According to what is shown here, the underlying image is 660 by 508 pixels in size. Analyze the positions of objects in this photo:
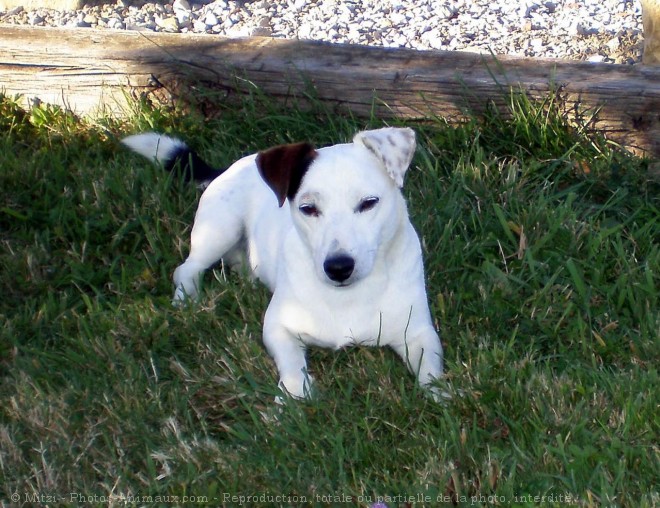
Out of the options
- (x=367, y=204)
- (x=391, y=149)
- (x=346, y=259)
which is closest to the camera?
(x=346, y=259)

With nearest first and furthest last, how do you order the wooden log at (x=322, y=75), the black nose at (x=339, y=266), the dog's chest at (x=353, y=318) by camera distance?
the black nose at (x=339, y=266) < the dog's chest at (x=353, y=318) < the wooden log at (x=322, y=75)

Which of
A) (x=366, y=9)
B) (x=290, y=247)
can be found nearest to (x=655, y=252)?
(x=290, y=247)

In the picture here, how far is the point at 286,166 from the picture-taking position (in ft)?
11.0

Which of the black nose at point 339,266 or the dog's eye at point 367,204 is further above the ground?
the dog's eye at point 367,204

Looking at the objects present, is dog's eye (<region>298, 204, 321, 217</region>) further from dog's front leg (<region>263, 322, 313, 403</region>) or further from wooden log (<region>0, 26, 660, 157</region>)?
wooden log (<region>0, 26, 660, 157</region>)

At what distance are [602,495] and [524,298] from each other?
1333mm

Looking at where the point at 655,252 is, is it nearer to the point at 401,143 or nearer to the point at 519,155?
the point at 519,155

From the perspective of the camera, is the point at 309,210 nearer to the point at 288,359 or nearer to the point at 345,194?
the point at 345,194

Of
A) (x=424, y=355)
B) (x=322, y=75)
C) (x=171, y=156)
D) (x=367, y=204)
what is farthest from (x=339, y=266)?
(x=322, y=75)

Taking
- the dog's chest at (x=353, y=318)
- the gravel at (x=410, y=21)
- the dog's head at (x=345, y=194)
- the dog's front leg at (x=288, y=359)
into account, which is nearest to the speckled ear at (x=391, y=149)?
the dog's head at (x=345, y=194)

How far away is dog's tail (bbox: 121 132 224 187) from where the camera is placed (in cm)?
465

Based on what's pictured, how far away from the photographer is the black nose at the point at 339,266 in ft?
10.4

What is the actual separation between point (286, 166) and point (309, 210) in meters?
0.17

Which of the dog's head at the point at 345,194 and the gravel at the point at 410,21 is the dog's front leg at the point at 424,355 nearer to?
the dog's head at the point at 345,194
